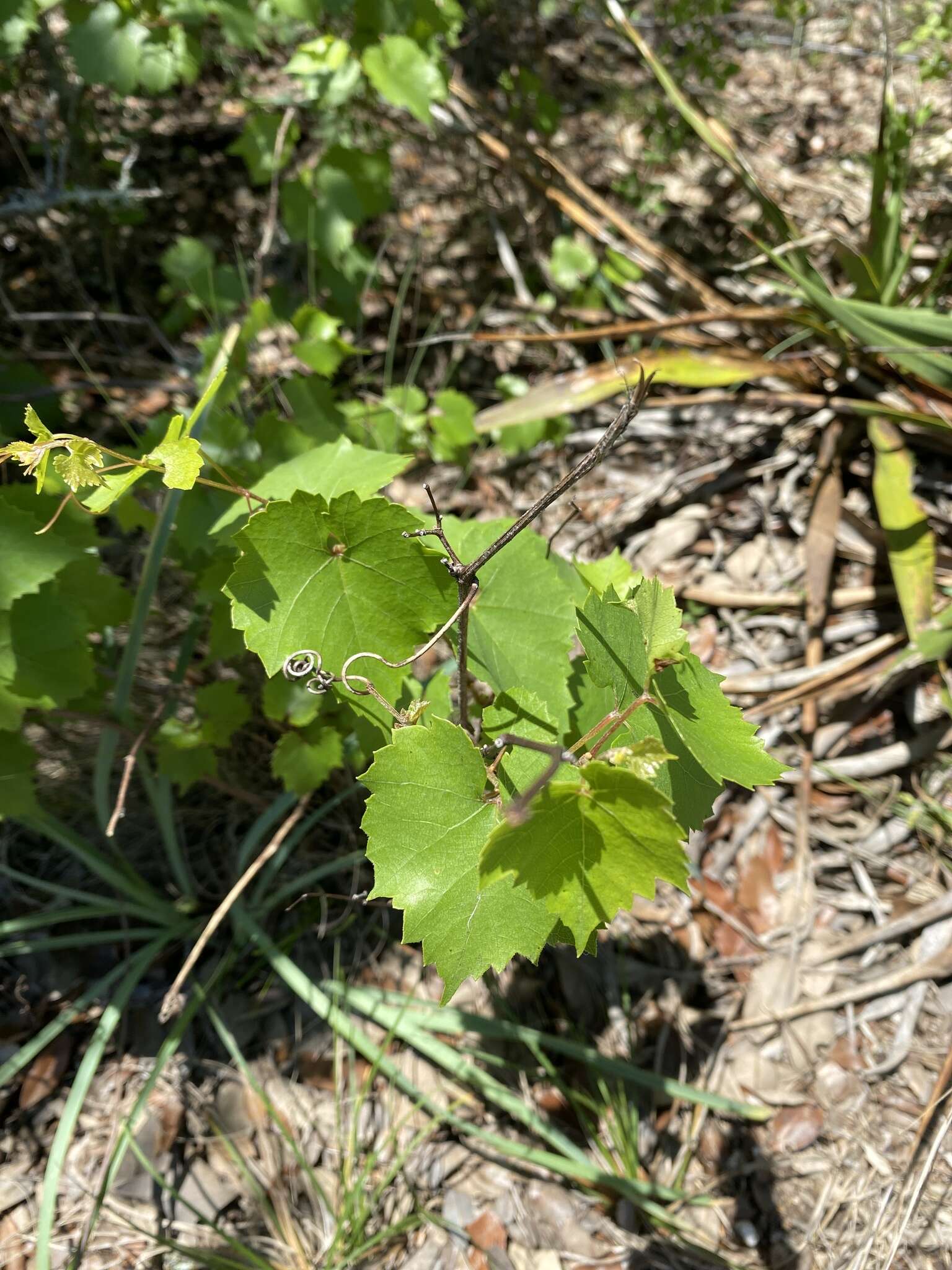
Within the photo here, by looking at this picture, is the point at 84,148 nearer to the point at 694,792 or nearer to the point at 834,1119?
the point at 694,792

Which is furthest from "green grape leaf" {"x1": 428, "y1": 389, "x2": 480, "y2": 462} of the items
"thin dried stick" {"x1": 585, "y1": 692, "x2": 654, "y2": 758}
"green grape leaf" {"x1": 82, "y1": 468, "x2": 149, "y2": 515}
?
"thin dried stick" {"x1": 585, "y1": 692, "x2": 654, "y2": 758}

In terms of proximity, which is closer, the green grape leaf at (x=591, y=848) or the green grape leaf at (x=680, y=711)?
the green grape leaf at (x=591, y=848)

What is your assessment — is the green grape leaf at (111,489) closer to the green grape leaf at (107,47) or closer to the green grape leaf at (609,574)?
the green grape leaf at (609,574)

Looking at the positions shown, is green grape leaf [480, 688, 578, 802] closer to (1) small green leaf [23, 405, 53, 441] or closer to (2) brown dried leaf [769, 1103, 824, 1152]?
(1) small green leaf [23, 405, 53, 441]

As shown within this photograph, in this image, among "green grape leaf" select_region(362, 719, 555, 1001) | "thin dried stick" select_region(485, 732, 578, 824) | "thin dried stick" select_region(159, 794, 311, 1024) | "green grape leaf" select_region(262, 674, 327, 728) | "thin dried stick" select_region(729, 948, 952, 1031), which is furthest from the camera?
"thin dried stick" select_region(729, 948, 952, 1031)

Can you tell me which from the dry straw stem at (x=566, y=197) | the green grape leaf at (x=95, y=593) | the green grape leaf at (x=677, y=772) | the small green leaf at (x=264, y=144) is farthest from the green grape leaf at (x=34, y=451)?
the dry straw stem at (x=566, y=197)
